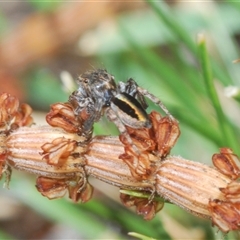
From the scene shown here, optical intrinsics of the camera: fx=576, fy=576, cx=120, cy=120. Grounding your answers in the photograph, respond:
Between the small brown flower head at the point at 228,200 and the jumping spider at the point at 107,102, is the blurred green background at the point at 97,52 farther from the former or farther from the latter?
the small brown flower head at the point at 228,200

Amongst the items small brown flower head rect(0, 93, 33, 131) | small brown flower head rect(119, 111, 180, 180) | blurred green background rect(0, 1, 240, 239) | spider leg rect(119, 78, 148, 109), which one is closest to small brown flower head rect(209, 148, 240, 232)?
small brown flower head rect(119, 111, 180, 180)

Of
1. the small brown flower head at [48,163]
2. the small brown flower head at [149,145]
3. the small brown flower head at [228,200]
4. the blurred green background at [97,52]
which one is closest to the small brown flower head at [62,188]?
the small brown flower head at [48,163]

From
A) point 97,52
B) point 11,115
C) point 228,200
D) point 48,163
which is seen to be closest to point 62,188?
point 48,163

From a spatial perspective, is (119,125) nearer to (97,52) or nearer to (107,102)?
(107,102)

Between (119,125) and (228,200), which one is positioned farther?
(119,125)

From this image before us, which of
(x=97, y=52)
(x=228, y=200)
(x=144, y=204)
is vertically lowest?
(x=97, y=52)

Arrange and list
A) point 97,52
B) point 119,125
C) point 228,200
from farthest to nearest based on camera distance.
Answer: point 97,52 < point 119,125 < point 228,200

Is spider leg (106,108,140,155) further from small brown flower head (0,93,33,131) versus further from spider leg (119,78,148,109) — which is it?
small brown flower head (0,93,33,131)

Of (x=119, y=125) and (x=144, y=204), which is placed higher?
(x=119, y=125)

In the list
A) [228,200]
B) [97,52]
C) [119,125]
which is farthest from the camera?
[97,52]
